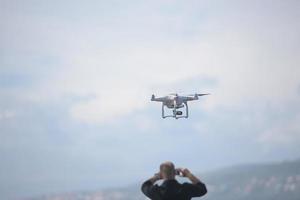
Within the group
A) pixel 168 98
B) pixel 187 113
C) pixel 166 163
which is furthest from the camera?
pixel 168 98

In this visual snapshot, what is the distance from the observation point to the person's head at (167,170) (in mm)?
9781

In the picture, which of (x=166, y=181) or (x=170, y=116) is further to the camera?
(x=170, y=116)

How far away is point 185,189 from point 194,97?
773 inches

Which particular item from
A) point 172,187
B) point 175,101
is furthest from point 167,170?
point 175,101

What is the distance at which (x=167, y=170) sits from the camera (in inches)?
387

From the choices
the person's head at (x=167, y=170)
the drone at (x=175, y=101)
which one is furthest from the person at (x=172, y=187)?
the drone at (x=175, y=101)

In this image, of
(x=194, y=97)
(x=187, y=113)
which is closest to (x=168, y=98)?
(x=194, y=97)

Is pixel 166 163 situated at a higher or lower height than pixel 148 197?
higher

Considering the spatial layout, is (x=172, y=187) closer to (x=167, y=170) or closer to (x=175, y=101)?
(x=167, y=170)

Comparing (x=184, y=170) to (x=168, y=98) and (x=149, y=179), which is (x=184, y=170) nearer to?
(x=149, y=179)

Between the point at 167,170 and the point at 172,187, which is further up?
the point at 167,170

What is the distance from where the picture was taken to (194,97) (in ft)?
96.4

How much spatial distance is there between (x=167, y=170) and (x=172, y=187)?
1.09 feet

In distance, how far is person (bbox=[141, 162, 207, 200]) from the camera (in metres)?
9.82
